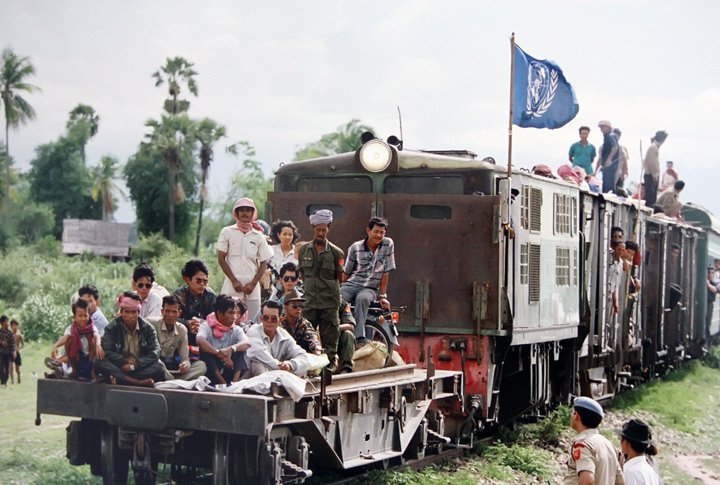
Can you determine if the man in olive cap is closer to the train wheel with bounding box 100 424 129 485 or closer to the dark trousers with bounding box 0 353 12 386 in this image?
the train wheel with bounding box 100 424 129 485

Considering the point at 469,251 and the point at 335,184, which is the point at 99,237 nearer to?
the point at 335,184

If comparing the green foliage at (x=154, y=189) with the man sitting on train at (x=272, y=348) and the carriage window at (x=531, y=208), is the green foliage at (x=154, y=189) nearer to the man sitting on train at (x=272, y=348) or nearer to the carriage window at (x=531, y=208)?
the carriage window at (x=531, y=208)

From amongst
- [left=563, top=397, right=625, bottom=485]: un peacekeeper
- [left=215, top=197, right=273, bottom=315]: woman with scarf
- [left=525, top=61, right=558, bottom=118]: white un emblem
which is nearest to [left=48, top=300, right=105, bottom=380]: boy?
[left=215, top=197, right=273, bottom=315]: woman with scarf

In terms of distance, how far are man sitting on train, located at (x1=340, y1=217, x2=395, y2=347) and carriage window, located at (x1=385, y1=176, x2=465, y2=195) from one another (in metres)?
1.44

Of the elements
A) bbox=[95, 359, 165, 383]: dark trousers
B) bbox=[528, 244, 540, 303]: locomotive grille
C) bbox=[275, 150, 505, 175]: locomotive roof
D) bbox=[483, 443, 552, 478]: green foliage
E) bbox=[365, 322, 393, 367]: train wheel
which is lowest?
bbox=[483, 443, 552, 478]: green foliage

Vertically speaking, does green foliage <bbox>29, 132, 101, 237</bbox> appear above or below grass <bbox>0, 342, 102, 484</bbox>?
above

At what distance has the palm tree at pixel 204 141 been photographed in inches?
1869

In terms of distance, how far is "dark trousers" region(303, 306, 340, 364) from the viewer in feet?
34.3

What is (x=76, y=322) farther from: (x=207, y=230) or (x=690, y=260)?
(x=207, y=230)

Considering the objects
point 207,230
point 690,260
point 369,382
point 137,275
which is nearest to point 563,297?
point 369,382

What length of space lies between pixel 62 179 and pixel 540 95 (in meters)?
46.8

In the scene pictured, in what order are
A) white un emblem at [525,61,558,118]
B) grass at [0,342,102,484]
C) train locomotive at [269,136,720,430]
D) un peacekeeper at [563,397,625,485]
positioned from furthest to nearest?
Result: white un emblem at [525,61,558,118]
train locomotive at [269,136,720,430]
grass at [0,342,102,484]
un peacekeeper at [563,397,625,485]

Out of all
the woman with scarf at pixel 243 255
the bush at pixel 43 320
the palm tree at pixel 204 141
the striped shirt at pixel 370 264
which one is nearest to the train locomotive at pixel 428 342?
the striped shirt at pixel 370 264

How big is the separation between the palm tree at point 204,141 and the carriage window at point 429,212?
1383 inches
